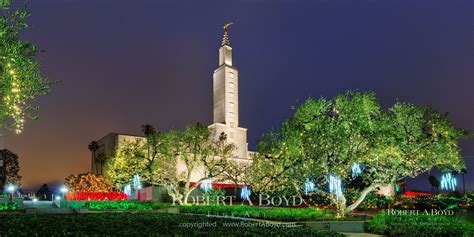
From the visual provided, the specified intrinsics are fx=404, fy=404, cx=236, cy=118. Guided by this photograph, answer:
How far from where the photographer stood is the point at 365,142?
867 inches

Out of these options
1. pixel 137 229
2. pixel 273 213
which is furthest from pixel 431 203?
pixel 137 229

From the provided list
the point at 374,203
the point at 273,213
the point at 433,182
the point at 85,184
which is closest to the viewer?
the point at 273,213

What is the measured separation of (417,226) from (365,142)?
7.48 m

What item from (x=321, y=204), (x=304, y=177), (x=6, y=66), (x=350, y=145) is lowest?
(x=321, y=204)

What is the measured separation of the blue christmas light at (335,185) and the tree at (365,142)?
0.17 feet

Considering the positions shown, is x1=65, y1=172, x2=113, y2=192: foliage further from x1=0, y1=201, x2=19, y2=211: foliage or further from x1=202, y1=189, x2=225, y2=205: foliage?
x1=0, y1=201, x2=19, y2=211: foliage

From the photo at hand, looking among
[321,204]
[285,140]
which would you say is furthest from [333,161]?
[321,204]

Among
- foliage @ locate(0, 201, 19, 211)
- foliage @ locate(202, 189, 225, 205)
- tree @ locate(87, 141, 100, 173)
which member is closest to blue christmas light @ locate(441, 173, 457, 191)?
foliage @ locate(202, 189, 225, 205)

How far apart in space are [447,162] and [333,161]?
642 centimetres

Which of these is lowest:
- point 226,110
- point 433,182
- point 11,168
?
point 433,182

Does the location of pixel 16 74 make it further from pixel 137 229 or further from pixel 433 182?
pixel 433 182

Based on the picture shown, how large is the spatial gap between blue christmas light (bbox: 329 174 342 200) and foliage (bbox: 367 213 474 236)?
162 inches

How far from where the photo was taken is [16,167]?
7225 cm

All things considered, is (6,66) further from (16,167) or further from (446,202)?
(16,167)
